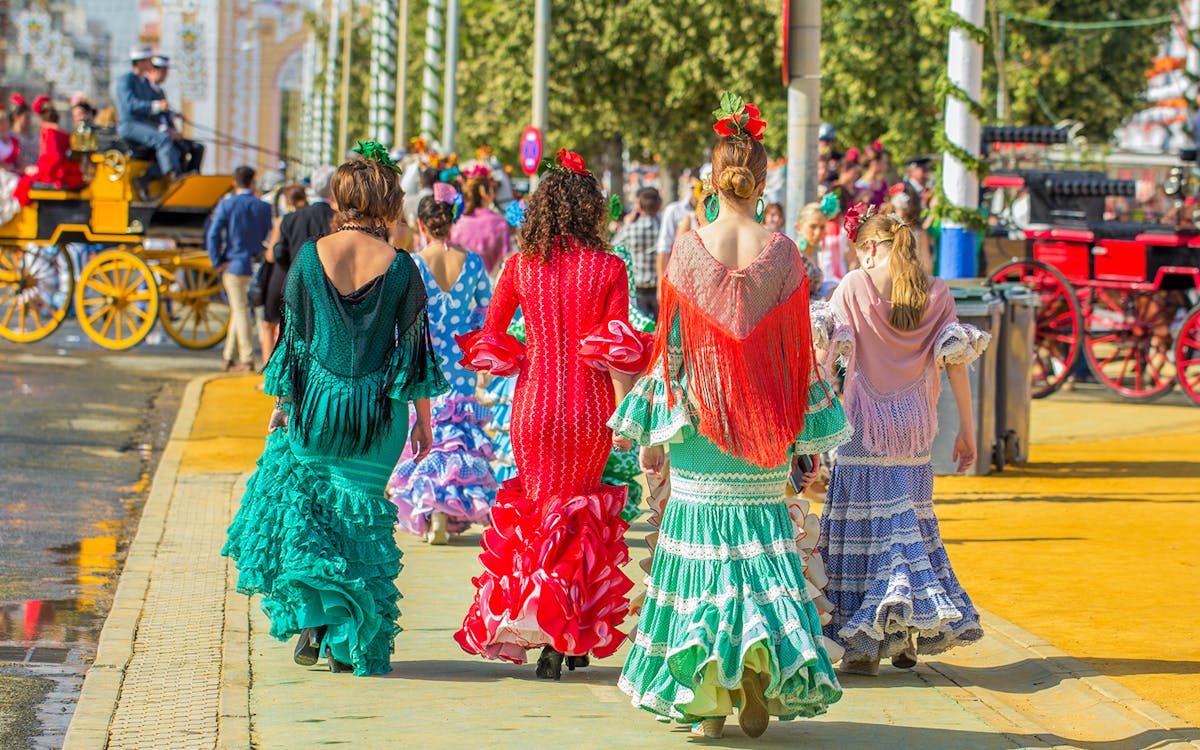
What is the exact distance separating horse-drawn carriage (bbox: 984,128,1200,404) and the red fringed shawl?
32.4ft

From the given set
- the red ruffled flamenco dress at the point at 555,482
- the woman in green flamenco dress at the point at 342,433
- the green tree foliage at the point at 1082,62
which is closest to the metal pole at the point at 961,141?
the red ruffled flamenco dress at the point at 555,482

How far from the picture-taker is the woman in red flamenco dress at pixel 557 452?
6664mm

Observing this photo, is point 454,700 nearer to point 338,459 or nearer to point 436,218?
point 338,459

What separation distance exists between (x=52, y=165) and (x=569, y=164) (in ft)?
43.9

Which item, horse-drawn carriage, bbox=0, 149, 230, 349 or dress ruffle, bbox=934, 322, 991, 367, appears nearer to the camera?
dress ruffle, bbox=934, 322, 991, 367

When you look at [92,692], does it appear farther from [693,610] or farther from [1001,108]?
[1001,108]

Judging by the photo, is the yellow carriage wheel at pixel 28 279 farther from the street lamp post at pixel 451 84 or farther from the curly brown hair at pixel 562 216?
the curly brown hair at pixel 562 216

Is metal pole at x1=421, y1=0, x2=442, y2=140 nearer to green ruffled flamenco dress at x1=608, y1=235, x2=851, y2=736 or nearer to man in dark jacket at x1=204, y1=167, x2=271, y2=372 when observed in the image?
man in dark jacket at x1=204, y1=167, x2=271, y2=372

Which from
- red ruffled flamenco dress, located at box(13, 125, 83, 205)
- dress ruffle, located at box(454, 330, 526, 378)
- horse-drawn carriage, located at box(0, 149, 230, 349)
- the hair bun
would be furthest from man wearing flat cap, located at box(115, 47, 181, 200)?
the hair bun

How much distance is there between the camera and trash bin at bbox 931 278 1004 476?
1193 cm

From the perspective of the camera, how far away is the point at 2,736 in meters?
5.86

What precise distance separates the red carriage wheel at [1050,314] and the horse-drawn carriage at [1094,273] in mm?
10

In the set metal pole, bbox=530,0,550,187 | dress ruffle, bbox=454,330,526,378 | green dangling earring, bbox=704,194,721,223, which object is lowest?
dress ruffle, bbox=454,330,526,378

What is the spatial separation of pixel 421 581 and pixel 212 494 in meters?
2.93
